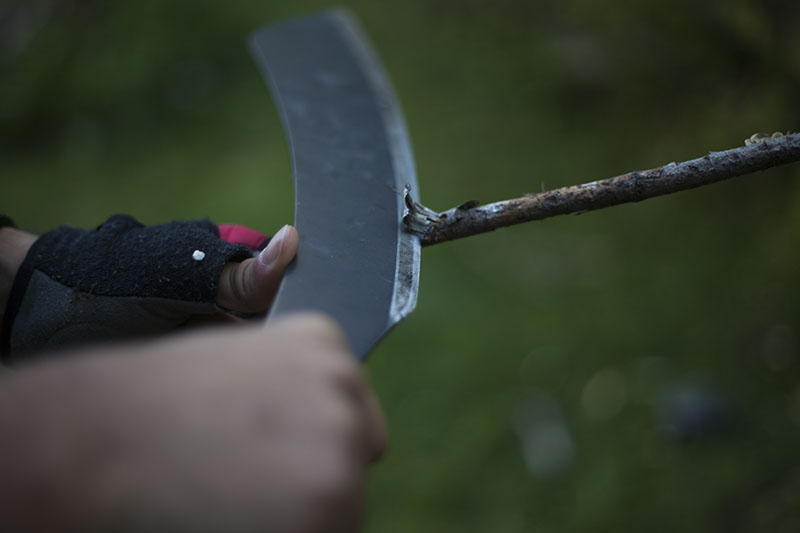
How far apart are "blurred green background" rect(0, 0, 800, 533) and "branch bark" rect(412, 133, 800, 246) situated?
2.90 ft

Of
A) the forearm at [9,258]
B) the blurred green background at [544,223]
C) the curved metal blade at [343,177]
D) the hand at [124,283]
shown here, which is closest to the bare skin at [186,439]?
the curved metal blade at [343,177]

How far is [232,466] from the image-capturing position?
39 centimetres

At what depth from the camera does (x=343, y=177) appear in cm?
78

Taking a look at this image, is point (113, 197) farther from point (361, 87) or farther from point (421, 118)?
point (361, 87)

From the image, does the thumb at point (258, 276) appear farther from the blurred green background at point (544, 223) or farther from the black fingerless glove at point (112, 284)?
the blurred green background at point (544, 223)

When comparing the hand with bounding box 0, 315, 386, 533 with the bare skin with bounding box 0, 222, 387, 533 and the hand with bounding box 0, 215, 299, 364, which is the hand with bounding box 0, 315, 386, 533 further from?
the hand with bounding box 0, 215, 299, 364

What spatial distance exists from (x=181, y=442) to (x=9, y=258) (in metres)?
0.57

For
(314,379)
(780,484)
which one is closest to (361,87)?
(314,379)

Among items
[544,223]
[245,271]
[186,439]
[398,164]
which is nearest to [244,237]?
[245,271]

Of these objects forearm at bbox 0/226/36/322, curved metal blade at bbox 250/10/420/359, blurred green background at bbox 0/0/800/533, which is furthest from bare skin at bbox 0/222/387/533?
blurred green background at bbox 0/0/800/533

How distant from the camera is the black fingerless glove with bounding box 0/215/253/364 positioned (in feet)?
2.31

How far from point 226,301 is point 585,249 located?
1.48 meters

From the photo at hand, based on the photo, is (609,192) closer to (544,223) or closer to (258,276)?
(258,276)

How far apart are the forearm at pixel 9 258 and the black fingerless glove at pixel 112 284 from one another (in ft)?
0.13
